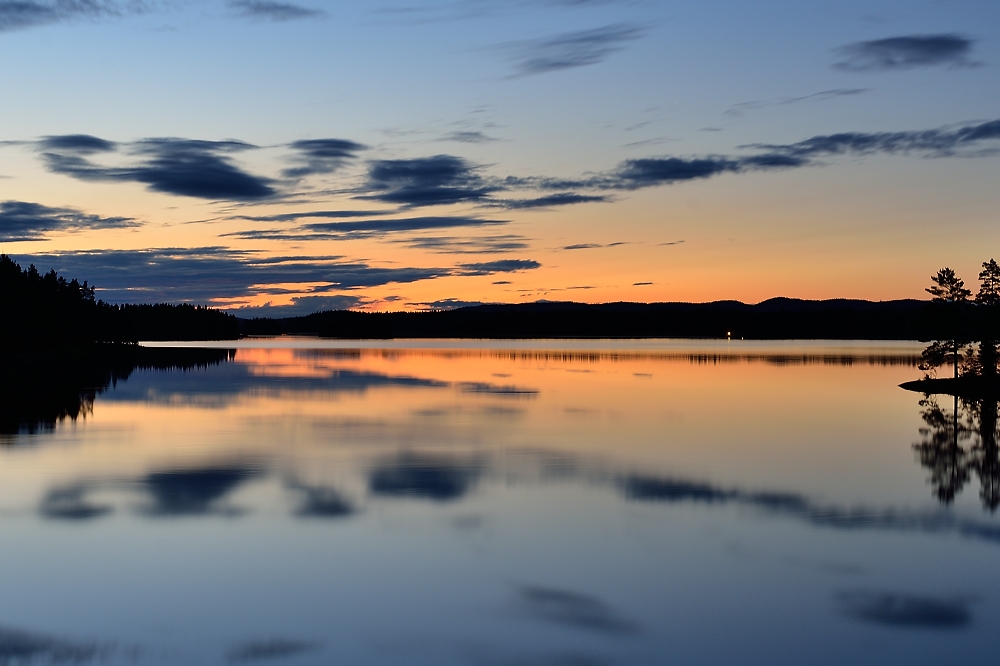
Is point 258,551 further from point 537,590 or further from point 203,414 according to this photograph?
point 203,414

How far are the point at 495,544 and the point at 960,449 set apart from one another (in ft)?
70.5

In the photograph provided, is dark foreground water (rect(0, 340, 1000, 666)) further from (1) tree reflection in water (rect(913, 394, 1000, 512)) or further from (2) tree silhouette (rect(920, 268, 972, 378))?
(2) tree silhouette (rect(920, 268, 972, 378))

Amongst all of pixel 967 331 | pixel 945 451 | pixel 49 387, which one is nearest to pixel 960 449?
pixel 945 451

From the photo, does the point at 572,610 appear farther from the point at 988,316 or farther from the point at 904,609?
the point at 988,316

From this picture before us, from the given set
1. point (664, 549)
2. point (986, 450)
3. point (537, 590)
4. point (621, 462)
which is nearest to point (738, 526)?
point (664, 549)

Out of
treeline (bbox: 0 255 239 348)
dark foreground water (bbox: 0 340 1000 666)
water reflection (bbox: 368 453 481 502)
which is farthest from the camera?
treeline (bbox: 0 255 239 348)

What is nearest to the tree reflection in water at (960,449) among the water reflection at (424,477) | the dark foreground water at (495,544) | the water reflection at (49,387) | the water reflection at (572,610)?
the dark foreground water at (495,544)

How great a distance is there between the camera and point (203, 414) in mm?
41469

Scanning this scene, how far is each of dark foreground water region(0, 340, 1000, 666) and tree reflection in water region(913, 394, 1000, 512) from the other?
22 centimetres

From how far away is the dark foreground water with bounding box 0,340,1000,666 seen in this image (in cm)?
1216

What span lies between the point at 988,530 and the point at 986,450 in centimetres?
1439

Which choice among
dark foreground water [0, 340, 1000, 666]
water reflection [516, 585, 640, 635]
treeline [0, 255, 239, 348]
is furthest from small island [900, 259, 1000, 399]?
treeline [0, 255, 239, 348]

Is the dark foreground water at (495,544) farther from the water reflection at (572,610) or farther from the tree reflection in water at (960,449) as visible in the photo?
the tree reflection in water at (960,449)

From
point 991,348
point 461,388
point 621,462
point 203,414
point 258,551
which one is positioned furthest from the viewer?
point 461,388
